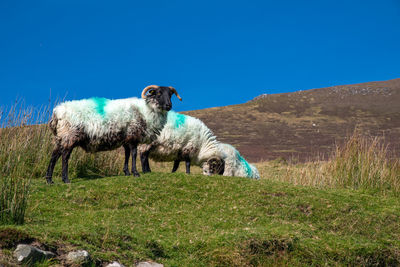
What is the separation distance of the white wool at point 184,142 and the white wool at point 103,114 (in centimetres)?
128

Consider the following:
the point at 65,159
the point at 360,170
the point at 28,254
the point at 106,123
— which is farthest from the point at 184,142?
the point at 28,254

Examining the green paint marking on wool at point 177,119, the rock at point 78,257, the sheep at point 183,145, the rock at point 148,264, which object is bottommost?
the rock at point 148,264

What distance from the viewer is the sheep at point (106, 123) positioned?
1008 cm

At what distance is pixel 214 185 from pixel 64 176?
3.65 m

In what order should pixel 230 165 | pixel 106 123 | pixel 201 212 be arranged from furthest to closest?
1. pixel 230 165
2. pixel 106 123
3. pixel 201 212

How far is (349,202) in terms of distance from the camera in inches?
370

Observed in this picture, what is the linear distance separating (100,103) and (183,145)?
3.25 m

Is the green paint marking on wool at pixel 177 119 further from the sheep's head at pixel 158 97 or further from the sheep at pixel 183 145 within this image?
the sheep's head at pixel 158 97

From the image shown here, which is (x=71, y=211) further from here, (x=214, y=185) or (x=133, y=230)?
(x=214, y=185)

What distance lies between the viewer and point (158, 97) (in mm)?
11273

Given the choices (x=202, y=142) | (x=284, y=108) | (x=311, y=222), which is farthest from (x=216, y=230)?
(x=284, y=108)

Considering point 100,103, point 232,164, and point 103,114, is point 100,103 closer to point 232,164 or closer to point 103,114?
point 103,114

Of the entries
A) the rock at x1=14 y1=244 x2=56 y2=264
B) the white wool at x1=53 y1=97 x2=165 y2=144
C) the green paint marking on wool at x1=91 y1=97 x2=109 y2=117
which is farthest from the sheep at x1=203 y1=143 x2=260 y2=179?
the rock at x1=14 y1=244 x2=56 y2=264

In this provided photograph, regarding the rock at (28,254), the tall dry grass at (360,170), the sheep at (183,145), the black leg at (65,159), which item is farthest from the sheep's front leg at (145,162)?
the rock at (28,254)
